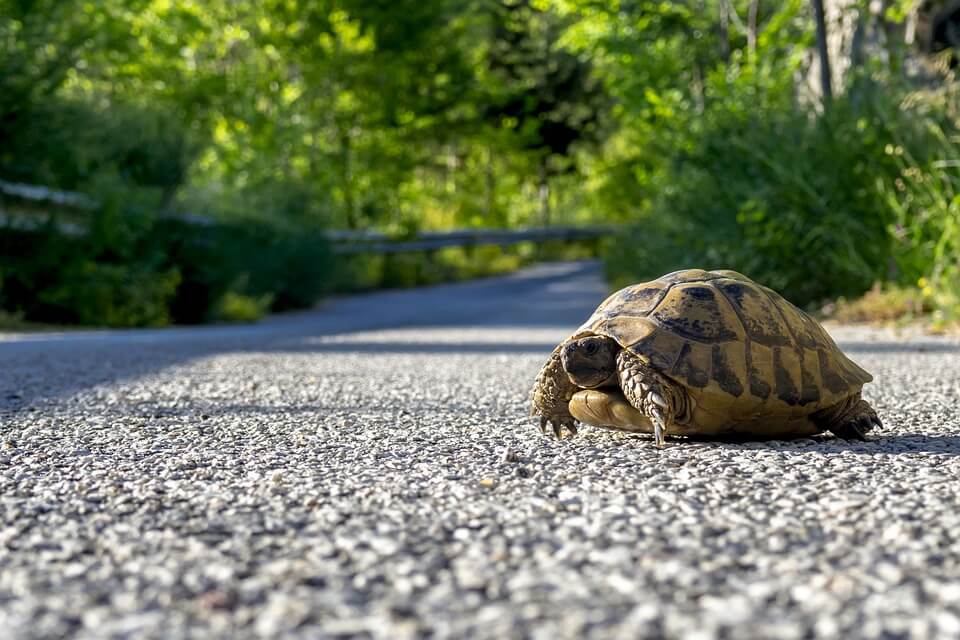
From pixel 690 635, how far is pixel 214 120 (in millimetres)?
25001

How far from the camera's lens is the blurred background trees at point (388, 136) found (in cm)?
1212

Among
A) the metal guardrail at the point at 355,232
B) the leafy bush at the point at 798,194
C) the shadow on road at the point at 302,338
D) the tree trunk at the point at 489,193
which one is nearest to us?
the shadow on road at the point at 302,338

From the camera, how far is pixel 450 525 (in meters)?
2.91

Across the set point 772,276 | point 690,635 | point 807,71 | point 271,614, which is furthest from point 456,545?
point 807,71

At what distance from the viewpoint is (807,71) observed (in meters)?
17.6

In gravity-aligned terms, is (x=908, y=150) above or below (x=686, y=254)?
above

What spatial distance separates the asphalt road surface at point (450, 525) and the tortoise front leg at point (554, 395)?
0.12 meters

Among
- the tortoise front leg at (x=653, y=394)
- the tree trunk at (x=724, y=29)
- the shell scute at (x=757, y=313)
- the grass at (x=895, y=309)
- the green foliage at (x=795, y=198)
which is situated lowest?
the grass at (x=895, y=309)

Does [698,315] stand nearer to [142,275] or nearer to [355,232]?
[142,275]

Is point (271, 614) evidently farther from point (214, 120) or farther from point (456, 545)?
point (214, 120)

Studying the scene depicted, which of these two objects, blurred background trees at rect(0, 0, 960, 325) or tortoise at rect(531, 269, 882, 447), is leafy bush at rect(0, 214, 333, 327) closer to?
blurred background trees at rect(0, 0, 960, 325)

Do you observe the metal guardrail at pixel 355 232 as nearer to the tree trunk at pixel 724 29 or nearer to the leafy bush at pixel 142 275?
the leafy bush at pixel 142 275

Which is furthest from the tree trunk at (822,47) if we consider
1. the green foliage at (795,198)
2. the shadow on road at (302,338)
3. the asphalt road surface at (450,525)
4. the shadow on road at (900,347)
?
the asphalt road surface at (450,525)

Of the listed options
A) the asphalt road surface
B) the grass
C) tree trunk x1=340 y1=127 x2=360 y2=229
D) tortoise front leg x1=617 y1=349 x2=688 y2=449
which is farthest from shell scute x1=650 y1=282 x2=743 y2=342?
tree trunk x1=340 y1=127 x2=360 y2=229
